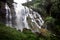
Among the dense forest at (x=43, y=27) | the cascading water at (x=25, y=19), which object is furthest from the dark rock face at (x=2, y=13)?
the cascading water at (x=25, y=19)

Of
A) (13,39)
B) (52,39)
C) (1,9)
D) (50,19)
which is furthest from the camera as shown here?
(50,19)

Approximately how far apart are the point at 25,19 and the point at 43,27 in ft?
7.33

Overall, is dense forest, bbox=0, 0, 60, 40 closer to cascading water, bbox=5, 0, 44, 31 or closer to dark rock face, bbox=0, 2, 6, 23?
dark rock face, bbox=0, 2, 6, 23

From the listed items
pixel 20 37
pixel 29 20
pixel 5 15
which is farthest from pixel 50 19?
pixel 20 37

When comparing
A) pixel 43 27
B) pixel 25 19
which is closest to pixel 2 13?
pixel 25 19

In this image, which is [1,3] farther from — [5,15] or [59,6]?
[59,6]

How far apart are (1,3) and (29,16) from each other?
3.89 meters

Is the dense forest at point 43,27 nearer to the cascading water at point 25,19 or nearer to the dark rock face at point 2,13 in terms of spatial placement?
the dark rock face at point 2,13

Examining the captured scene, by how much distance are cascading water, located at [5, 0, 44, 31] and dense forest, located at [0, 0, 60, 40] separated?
0.60 meters

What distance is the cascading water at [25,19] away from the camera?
683 inches

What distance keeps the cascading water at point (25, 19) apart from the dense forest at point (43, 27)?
60cm

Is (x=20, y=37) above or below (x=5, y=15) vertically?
below

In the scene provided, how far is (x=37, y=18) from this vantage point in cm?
1958

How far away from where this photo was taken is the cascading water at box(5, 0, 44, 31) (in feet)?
56.9
